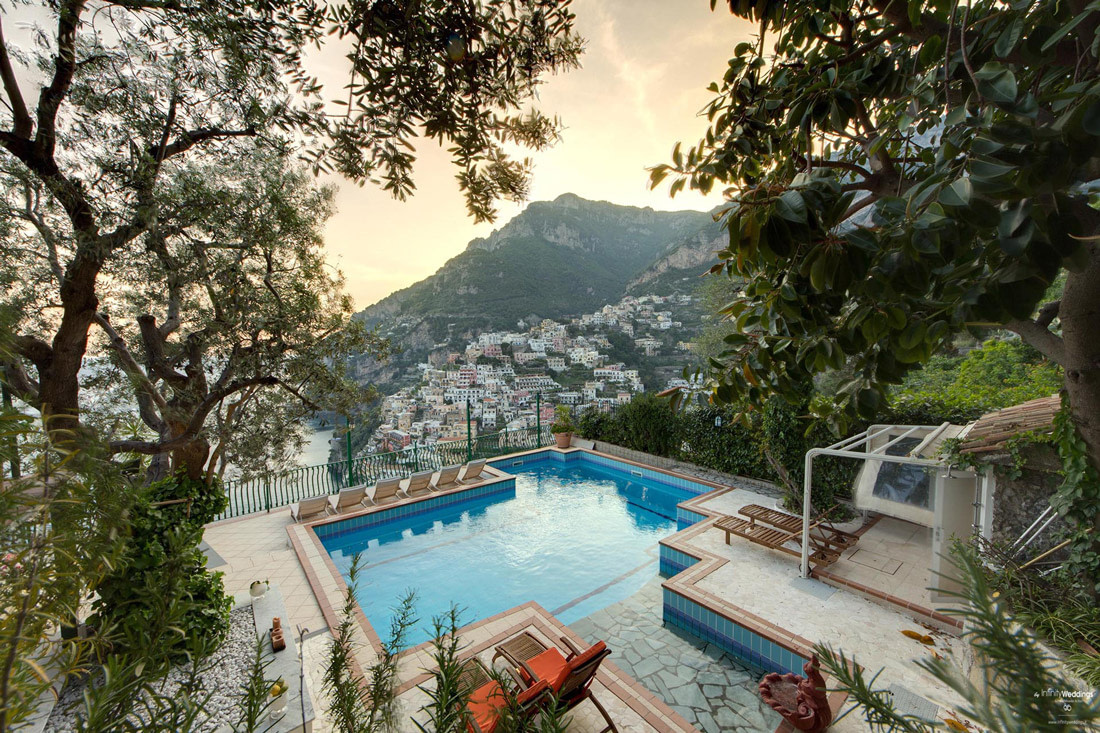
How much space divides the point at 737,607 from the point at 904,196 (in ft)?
16.4

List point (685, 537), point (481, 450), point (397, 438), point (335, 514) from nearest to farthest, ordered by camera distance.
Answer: point (685, 537)
point (335, 514)
point (481, 450)
point (397, 438)

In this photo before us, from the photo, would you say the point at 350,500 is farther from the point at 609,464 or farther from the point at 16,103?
the point at 16,103

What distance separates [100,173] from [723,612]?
23.0 ft

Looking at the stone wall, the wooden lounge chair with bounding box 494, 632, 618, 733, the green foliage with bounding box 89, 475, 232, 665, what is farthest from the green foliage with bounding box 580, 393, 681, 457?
Result: the green foliage with bounding box 89, 475, 232, 665

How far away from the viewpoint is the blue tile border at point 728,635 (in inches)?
172

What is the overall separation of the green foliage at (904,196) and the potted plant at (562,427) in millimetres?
12174

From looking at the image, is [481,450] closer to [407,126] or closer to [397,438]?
[397,438]

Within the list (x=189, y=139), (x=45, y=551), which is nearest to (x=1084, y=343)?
(x=45, y=551)

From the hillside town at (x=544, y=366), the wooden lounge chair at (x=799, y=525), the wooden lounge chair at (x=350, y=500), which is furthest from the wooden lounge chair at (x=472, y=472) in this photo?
the hillside town at (x=544, y=366)

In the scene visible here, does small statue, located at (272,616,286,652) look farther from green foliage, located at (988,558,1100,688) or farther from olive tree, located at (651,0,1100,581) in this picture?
green foliage, located at (988,558,1100,688)

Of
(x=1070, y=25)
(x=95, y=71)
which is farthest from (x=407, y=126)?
(x=95, y=71)

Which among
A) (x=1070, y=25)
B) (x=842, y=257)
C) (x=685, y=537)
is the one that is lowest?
(x=685, y=537)

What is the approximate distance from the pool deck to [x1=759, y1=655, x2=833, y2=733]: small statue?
0.30 metres

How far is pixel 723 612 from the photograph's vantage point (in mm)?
4867
